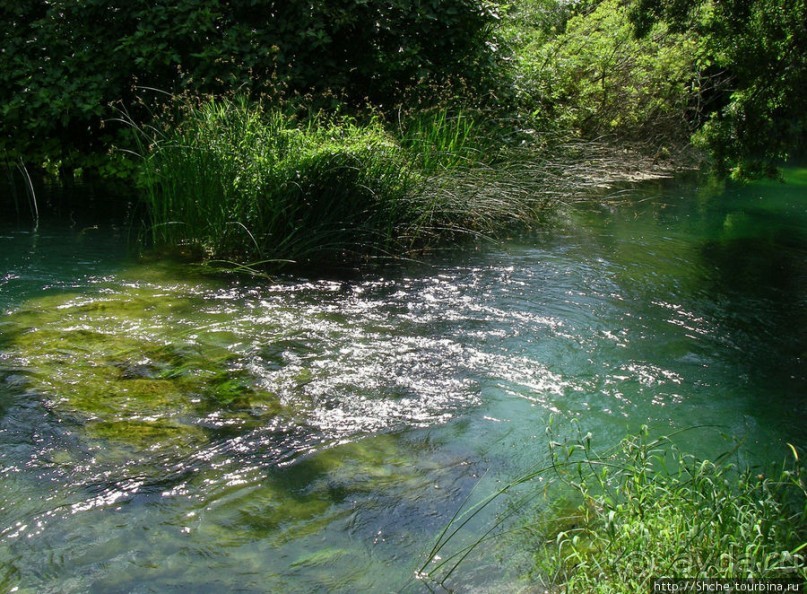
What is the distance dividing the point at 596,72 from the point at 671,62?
5.43 feet

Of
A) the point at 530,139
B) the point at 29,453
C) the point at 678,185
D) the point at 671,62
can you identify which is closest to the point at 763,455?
the point at 29,453

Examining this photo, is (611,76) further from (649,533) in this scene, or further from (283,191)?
(649,533)

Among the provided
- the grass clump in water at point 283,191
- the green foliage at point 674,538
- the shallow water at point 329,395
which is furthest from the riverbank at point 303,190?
the green foliage at point 674,538

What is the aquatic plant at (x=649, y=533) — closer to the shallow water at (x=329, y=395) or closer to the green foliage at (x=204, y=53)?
the shallow water at (x=329, y=395)

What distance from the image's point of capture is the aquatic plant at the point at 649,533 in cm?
298

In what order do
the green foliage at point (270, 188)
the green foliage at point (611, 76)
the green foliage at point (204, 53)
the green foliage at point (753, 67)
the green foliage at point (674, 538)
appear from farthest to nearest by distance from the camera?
the green foliage at point (611, 76) → the green foliage at point (204, 53) → the green foliage at point (753, 67) → the green foliage at point (270, 188) → the green foliage at point (674, 538)

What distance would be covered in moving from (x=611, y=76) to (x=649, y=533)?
1223cm

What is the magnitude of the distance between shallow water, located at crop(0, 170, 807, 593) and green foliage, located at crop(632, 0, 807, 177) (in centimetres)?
215

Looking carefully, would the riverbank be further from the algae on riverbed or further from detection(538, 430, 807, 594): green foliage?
detection(538, 430, 807, 594): green foliage

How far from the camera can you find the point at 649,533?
3146 mm

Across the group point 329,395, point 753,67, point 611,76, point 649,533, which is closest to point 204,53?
point 329,395

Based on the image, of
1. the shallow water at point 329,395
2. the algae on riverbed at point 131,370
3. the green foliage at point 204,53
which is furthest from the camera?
the green foliage at point 204,53

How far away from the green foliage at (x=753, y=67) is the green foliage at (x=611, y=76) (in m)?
2.45

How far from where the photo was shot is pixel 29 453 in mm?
4090
